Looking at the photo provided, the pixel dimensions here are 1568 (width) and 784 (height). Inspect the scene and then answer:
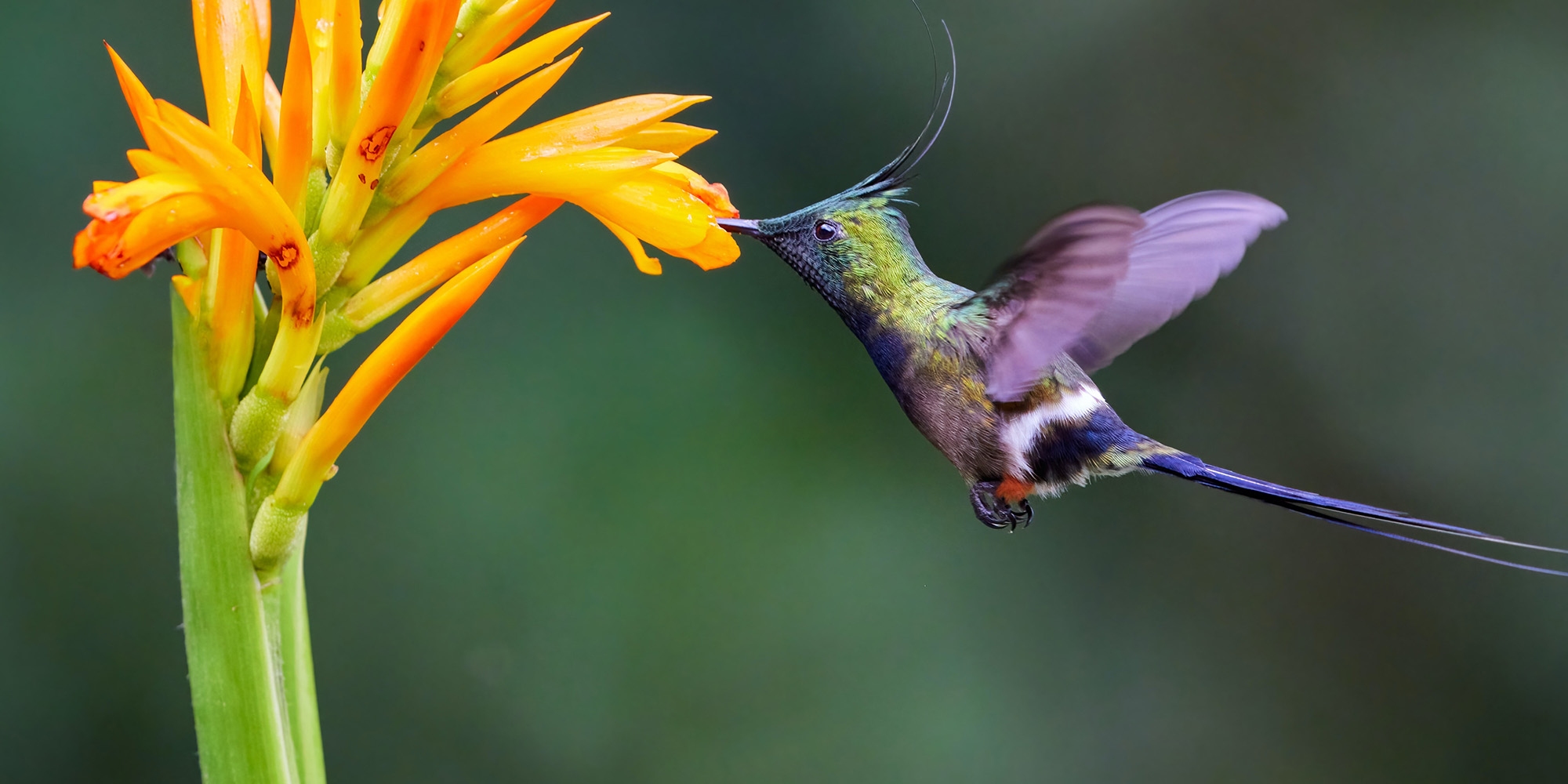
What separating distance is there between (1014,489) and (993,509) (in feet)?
0.10

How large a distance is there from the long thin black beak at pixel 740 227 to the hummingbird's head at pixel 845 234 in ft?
0.04

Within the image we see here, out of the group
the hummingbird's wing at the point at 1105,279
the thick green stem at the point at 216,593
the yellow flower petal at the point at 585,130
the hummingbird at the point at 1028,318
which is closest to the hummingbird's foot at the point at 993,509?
the hummingbird at the point at 1028,318

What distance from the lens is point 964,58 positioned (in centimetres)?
162

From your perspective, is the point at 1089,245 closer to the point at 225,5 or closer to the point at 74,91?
the point at 225,5

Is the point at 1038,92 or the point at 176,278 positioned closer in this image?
the point at 176,278

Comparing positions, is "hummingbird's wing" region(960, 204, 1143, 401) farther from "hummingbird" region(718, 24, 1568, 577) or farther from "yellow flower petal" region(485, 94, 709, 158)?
"yellow flower petal" region(485, 94, 709, 158)

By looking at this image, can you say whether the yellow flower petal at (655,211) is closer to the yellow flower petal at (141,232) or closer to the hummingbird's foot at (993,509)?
the yellow flower petal at (141,232)

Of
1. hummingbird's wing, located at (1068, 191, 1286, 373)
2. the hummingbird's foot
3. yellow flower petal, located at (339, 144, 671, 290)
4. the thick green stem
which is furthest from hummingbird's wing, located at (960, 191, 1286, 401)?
the thick green stem

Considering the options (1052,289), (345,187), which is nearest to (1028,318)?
(1052,289)

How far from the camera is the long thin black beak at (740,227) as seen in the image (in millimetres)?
653

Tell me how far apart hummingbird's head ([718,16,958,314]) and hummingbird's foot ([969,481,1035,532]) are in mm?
166

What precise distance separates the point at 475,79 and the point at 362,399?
0.56ft

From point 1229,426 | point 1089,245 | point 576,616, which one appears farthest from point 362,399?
point 1229,426

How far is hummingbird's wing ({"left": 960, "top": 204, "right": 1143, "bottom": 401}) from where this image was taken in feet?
1.94
